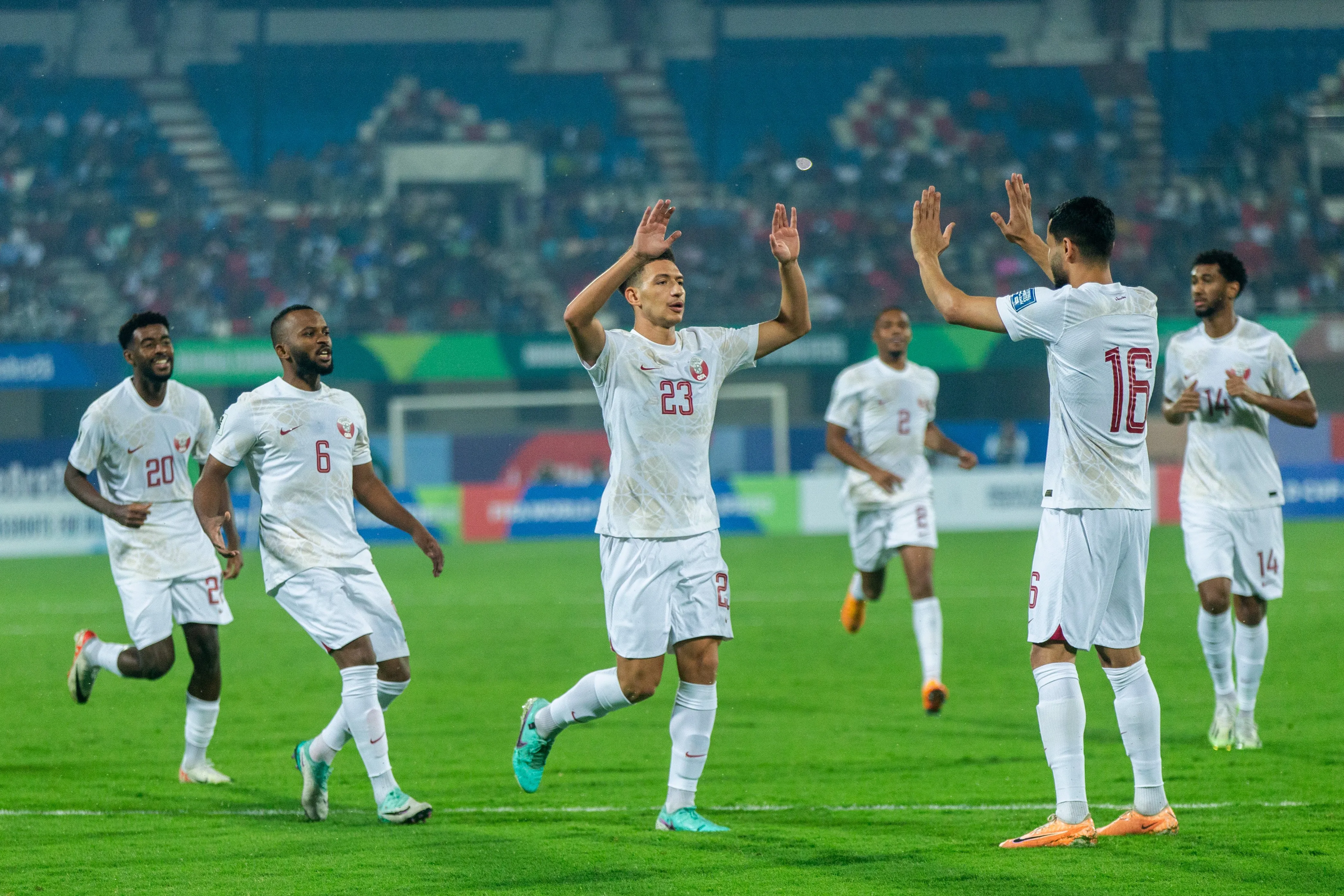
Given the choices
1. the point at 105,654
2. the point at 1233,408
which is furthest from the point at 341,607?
the point at 1233,408

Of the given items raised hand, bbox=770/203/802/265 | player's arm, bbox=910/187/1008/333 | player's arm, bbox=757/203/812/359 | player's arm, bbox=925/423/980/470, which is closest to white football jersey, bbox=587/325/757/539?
player's arm, bbox=757/203/812/359

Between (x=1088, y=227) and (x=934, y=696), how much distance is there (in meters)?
4.21

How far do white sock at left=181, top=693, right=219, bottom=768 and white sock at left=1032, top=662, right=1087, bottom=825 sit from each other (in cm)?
415

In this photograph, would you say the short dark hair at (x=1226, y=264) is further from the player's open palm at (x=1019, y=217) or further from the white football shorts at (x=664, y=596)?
the white football shorts at (x=664, y=596)

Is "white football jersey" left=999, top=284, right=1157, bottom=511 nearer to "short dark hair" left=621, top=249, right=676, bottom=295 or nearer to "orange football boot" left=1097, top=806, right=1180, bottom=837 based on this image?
"orange football boot" left=1097, top=806, right=1180, bottom=837

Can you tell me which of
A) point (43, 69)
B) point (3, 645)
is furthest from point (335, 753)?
point (43, 69)

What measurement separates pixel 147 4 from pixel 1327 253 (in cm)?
2468

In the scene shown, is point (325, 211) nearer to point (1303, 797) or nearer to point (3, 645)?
point (3, 645)

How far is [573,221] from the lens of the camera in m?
30.9

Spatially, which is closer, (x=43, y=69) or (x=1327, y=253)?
(x=1327, y=253)

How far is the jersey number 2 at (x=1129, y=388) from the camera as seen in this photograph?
5.66m

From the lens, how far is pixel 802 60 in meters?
34.0

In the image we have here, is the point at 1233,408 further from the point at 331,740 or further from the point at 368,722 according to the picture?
the point at 331,740

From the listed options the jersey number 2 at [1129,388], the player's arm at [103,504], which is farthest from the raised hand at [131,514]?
the jersey number 2 at [1129,388]
